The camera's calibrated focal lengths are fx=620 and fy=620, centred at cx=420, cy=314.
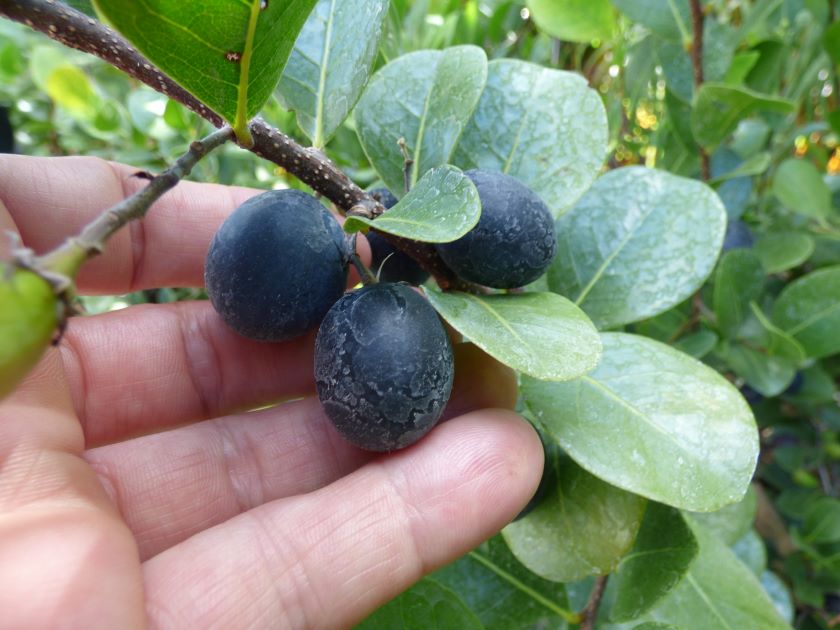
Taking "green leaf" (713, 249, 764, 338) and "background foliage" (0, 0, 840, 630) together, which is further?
"green leaf" (713, 249, 764, 338)

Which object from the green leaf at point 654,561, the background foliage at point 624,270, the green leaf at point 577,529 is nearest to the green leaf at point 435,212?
the background foliage at point 624,270

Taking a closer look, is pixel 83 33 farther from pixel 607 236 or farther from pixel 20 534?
pixel 607 236

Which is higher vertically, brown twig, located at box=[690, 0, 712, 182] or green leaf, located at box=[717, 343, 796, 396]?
brown twig, located at box=[690, 0, 712, 182]

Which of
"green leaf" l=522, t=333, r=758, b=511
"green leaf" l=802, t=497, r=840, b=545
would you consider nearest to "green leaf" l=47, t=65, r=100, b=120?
"green leaf" l=522, t=333, r=758, b=511

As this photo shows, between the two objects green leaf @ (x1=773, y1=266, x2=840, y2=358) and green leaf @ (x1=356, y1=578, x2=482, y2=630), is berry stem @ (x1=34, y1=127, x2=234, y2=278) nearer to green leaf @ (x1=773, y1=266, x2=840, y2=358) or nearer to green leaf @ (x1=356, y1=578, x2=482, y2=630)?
green leaf @ (x1=356, y1=578, x2=482, y2=630)

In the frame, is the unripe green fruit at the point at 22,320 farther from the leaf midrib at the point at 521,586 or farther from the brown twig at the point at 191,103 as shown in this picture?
the leaf midrib at the point at 521,586

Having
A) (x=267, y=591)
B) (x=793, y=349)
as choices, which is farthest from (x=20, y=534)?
(x=793, y=349)

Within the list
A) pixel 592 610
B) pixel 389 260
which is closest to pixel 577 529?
pixel 592 610
